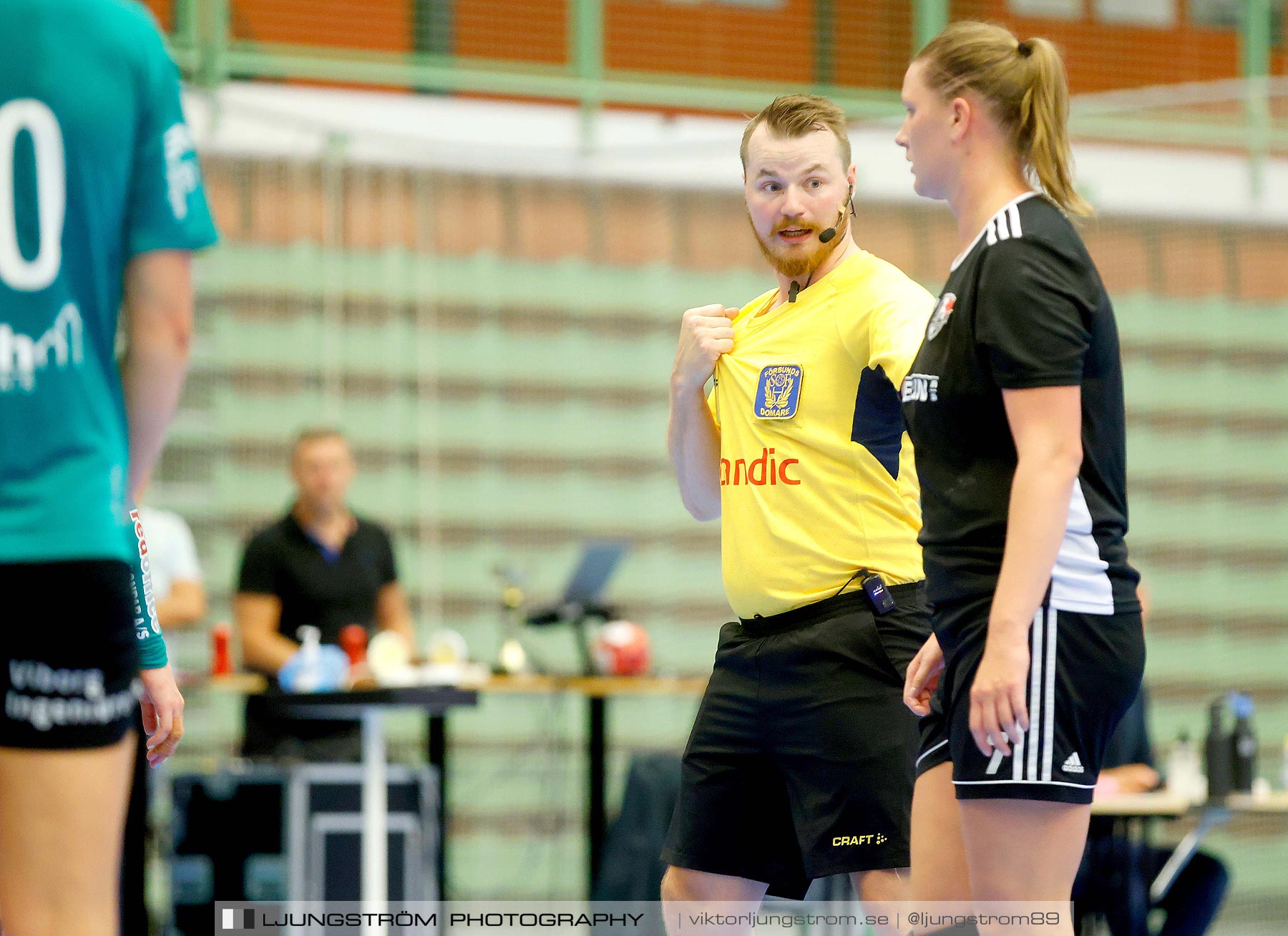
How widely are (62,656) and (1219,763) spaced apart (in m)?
4.72

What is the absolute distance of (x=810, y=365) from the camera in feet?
9.89

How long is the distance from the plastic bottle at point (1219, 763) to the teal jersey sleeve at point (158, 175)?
15.1 ft

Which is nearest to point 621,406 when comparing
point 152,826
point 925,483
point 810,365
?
point 152,826

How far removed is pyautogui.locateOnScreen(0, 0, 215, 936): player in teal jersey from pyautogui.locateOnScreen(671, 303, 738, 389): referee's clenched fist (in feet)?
4.49

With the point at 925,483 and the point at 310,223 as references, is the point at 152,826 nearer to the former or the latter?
the point at 310,223

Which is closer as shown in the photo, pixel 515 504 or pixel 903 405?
pixel 903 405

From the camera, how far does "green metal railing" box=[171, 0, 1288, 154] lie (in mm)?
7664

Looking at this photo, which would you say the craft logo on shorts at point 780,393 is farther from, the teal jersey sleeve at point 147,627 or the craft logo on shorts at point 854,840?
the teal jersey sleeve at point 147,627

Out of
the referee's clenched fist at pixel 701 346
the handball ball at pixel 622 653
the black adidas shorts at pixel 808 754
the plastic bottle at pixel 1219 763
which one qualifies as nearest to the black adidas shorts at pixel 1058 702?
the black adidas shorts at pixel 808 754

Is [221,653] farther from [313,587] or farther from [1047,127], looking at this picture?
[1047,127]

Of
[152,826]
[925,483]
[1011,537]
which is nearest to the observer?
[1011,537]

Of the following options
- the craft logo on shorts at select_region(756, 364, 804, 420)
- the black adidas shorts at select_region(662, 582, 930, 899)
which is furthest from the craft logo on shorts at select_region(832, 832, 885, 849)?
the craft logo on shorts at select_region(756, 364, 804, 420)

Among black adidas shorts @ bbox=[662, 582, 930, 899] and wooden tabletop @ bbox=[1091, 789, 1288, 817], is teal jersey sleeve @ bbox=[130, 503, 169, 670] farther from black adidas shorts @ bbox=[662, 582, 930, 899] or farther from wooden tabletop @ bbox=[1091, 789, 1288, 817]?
wooden tabletop @ bbox=[1091, 789, 1288, 817]

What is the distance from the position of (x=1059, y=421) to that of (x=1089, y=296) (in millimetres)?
206
